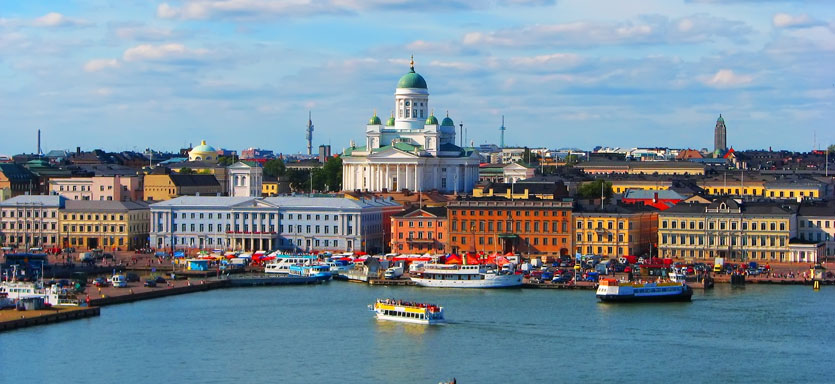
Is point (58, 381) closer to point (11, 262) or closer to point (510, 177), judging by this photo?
point (11, 262)

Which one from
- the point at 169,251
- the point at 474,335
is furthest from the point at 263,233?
the point at 474,335

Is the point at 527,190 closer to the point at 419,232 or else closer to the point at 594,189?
the point at 419,232

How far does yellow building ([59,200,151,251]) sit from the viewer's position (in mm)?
71562

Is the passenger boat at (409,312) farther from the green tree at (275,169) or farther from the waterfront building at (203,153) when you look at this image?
the waterfront building at (203,153)

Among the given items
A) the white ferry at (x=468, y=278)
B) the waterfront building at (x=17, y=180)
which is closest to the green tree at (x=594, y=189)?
the white ferry at (x=468, y=278)

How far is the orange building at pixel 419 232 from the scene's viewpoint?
6688 cm

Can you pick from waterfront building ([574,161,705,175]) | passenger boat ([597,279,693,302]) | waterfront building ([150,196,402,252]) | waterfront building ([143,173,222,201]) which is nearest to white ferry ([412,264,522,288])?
passenger boat ([597,279,693,302])

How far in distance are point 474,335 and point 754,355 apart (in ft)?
24.0

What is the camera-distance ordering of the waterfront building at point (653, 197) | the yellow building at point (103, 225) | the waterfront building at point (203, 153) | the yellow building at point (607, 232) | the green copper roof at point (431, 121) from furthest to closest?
1. the waterfront building at point (203, 153)
2. the green copper roof at point (431, 121)
3. the waterfront building at point (653, 197)
4. the yellow building at point (103, 225)
5. the yellow building at point (607, 232)

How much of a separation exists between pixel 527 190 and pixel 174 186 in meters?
22.2

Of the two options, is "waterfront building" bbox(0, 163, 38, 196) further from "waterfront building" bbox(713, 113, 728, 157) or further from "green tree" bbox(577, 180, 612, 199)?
"waterfront building" bbox(713, 113, 728, 157)

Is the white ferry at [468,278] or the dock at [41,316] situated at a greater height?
the white ferry at [468,278]

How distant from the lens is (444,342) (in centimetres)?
→ 4194

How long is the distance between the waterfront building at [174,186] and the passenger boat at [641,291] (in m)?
37.2
